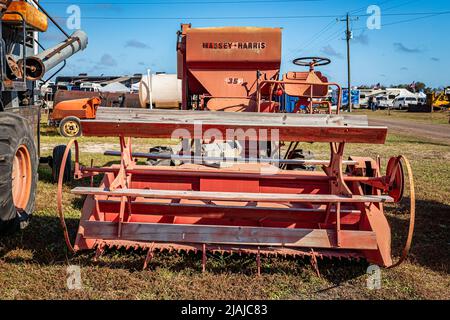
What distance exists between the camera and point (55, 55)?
8203mm

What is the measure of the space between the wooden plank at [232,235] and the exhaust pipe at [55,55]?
3.42 m

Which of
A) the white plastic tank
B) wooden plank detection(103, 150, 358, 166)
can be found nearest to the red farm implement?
wooden plank detection(103, 150, 358, 166)

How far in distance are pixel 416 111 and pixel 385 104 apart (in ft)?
34.3

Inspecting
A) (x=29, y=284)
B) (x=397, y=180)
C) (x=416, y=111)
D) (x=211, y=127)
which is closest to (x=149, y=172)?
(x=211, y=127)

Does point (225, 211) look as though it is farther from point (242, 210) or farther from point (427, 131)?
point (427, 131)

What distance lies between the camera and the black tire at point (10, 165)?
153 inches

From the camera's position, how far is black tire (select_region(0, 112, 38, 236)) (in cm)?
388

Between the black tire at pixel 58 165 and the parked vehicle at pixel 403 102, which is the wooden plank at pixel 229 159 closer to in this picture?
the black tire at pixel 58 165

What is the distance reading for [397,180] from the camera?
3842 millimetres

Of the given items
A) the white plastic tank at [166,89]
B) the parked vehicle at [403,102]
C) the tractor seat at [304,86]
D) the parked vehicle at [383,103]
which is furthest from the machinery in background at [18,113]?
the parked vehicle at [383,103]

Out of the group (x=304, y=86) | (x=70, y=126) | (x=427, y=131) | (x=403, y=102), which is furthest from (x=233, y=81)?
(x=403, y=102)

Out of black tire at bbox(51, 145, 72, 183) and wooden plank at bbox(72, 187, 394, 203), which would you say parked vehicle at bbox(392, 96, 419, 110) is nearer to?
black tire at bbox(51, 145, 72, 183)

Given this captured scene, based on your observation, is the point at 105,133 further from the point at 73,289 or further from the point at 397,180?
the point at 397,180

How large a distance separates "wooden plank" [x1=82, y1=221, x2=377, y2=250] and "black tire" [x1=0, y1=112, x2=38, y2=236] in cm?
78
